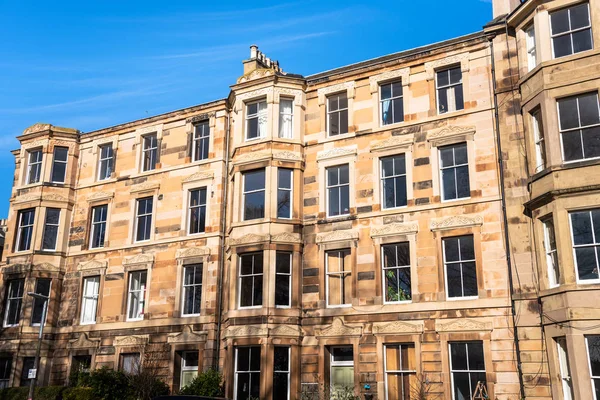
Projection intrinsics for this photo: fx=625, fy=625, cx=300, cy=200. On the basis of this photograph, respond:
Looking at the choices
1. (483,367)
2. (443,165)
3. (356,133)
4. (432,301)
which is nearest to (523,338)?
(483,367)

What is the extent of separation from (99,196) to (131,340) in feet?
25.7

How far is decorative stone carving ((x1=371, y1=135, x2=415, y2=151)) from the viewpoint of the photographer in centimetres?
2488

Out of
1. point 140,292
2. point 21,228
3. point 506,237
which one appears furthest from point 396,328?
point 21,228

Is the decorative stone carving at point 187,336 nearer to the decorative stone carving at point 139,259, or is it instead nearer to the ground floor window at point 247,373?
the ground floor window at point 247,373

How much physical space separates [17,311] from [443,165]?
2187 centimetres

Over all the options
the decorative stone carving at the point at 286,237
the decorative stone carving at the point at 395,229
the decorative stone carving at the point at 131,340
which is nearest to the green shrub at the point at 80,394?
the decorative stone carving at the point at 131,340

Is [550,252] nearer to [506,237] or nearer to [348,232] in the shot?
[506,237]

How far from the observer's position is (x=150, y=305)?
1123 inches

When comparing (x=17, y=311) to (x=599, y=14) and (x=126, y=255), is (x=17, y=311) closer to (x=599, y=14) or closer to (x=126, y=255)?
(x=126, y=255)

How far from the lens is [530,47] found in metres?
23.2

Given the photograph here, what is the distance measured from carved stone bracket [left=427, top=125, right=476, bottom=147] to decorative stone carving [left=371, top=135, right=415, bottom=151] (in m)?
0.78

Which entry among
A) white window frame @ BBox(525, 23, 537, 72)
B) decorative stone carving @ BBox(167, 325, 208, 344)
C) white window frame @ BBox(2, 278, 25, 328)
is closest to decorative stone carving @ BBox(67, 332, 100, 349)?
white window frame @ BBox(2, 278, 25, 328)

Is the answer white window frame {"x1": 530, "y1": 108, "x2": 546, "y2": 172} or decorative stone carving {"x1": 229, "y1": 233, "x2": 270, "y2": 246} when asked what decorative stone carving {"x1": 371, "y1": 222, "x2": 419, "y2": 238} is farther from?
white window frame {"x1": 530, "y1": 108, "x2": 546, "y2": 172}

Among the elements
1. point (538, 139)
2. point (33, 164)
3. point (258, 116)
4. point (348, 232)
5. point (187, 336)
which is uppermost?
point (258, 116)
